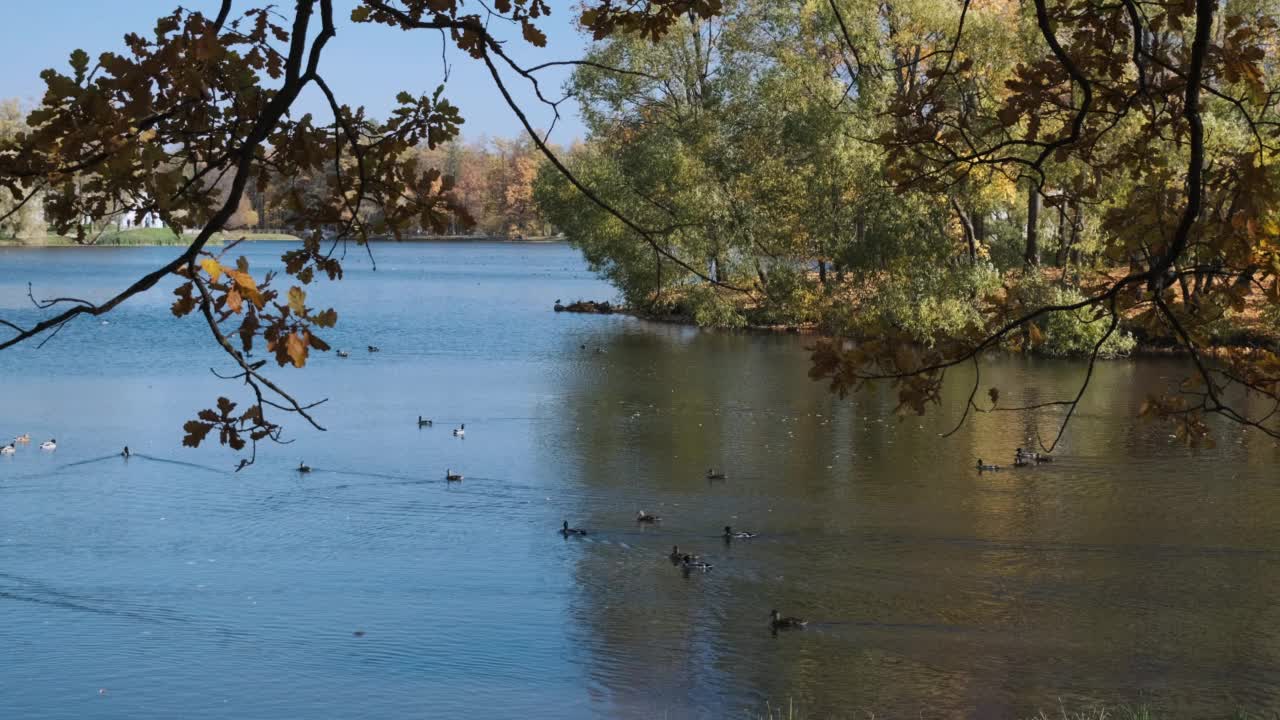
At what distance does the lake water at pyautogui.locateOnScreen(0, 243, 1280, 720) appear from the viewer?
34.8 feet

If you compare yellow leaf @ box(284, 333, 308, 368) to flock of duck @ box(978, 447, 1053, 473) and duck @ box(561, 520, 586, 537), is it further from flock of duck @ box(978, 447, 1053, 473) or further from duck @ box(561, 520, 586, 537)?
flock of duck @ box(978, 447, 1053, 473)

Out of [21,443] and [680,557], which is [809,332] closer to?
[21,443]

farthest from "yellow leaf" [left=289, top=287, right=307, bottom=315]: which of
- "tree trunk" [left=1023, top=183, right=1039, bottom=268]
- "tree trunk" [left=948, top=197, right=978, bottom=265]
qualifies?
"tree trunk" [left=1023, top=183, right=1039, bottom=268]

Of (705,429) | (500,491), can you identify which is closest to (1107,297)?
(500,491)

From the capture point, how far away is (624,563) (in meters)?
13.9

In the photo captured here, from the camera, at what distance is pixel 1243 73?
5410mm

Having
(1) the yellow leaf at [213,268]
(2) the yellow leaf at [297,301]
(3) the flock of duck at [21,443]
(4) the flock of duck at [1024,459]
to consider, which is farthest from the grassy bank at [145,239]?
(1) the yellow leaf at [213,268]

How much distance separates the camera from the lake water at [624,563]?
418 inches

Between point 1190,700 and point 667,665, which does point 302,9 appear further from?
point 1190,700

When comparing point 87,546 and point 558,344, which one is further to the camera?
point 558,344

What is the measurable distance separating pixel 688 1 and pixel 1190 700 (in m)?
7.46

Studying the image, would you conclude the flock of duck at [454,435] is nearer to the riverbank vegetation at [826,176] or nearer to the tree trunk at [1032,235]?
the riverbank vegetation at [826,176]

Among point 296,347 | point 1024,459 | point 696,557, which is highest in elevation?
point 296,347

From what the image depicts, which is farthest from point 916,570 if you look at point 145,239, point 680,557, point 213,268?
point 145,239
